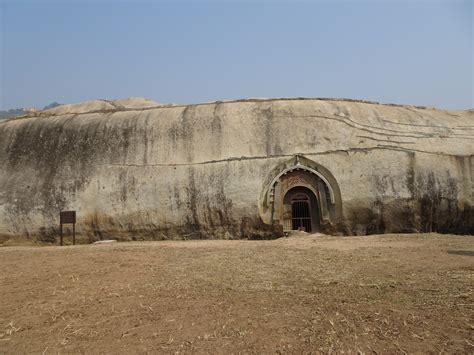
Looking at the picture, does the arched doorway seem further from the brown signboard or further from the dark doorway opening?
the brown signboard

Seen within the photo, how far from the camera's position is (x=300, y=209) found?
45.3 feet

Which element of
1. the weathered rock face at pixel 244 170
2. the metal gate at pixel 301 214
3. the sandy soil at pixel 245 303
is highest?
the weathered rock face at pixel 244 170

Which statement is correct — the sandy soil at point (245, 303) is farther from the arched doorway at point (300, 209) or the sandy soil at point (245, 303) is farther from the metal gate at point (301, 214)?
the metal gate at point (301, 214)

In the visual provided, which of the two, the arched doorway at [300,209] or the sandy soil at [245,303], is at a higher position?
the arched doorway at [300,209]

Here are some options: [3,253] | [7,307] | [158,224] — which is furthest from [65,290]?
[158,224]

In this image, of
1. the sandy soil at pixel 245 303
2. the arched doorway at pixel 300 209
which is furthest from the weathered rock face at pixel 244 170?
the sandy soil at pixel 245 303

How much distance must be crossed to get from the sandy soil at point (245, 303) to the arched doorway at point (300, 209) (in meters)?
4.15

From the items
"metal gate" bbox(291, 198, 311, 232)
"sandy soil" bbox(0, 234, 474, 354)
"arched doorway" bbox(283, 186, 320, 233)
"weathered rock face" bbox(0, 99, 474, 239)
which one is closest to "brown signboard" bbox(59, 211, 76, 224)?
"weathered rock face" bbox(0, 99, 474, 239)

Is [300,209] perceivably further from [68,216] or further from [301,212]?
[68,216]

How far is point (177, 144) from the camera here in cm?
1488

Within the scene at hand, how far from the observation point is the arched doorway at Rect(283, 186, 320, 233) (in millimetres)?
13547

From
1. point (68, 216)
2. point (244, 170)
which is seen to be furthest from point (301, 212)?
point (68, 216)

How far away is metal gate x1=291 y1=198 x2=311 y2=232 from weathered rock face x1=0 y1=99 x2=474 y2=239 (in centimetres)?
3

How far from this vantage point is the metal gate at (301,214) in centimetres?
1369
